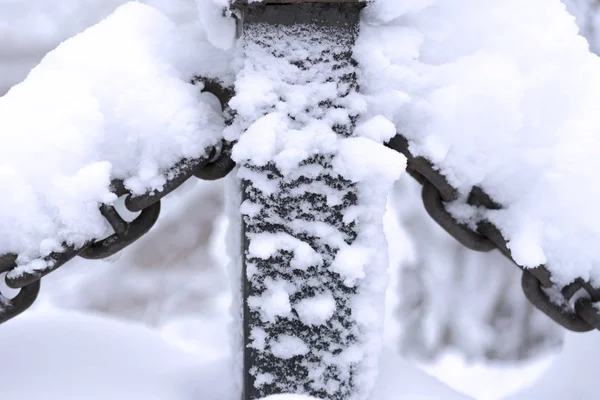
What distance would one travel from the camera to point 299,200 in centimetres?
69

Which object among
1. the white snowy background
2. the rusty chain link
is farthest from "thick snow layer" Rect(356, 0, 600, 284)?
the rusty chain link

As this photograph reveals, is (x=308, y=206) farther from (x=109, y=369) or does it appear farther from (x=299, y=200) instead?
(x=109, y=369)

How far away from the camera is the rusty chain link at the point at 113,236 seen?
66 centimetres

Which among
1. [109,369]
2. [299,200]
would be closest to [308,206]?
[299,200]

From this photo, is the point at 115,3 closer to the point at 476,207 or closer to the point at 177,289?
the point at 177,289

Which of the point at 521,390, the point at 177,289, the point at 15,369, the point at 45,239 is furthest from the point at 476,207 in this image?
the point at 177,289

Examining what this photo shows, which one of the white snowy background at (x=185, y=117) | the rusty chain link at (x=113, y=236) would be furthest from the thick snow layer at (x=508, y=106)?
the rusty chain link at (x=113, y=236)

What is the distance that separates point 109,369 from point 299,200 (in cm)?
A: 41

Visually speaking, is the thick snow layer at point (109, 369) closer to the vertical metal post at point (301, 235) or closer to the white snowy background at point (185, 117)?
the white snowy background at point (185, 117)

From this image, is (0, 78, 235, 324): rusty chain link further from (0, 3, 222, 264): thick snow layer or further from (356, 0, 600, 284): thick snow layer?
(356, 0, 600, 284): thick snow layer

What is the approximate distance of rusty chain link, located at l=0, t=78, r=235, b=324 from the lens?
2.16ft

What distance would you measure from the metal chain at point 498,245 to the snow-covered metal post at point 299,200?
11 cm

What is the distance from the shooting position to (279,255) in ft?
2.28

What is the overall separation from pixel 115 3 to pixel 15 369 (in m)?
3.49
